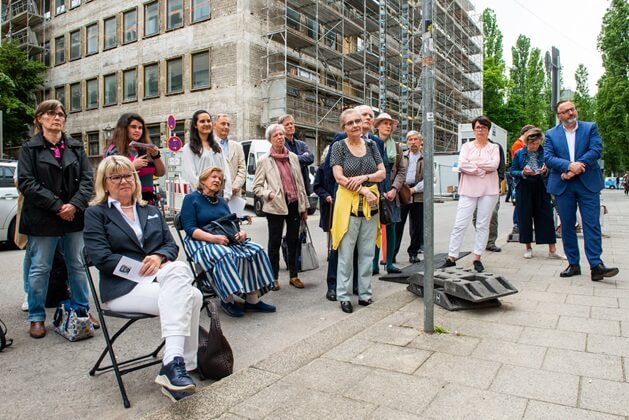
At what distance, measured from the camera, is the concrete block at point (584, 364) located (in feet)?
9.90

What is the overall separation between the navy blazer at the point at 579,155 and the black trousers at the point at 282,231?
3.05 meters

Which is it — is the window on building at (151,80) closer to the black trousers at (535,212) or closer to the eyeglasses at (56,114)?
the black trousers at (535,212)

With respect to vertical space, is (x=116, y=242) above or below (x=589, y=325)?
above

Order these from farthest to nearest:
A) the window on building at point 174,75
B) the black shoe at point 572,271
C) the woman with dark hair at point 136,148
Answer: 1. the window on building at point 174,75
2. the black shoe at point 572,271
3. the woman with dark hair at point 136,148

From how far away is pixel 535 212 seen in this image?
24.5 feet

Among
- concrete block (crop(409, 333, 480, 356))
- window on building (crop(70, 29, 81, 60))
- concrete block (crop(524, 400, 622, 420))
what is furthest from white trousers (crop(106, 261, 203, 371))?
window on building (crop(70, 29, 81, 60))

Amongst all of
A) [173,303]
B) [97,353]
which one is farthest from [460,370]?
[97,353]

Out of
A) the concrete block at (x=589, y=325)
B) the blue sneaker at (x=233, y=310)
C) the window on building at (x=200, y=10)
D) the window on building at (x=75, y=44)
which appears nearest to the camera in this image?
the concrete block at (x=589, y=325)

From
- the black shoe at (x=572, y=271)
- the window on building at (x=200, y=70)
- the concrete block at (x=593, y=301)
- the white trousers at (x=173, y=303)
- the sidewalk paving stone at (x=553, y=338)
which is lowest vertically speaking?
the sidewalk paving stone at (x=553, y=338)

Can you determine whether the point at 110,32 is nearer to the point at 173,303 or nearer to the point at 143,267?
the point at 143,267

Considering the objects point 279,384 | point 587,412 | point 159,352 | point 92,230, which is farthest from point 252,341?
point 587,412

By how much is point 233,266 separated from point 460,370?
2.11 m

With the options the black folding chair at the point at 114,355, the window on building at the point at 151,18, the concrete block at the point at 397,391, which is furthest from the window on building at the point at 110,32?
the concrete block at the point at 397,391

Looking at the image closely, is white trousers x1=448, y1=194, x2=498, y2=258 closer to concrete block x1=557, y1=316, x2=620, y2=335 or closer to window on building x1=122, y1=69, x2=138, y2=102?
concrete block x1=557, y1=316, x2=620, y2=335
